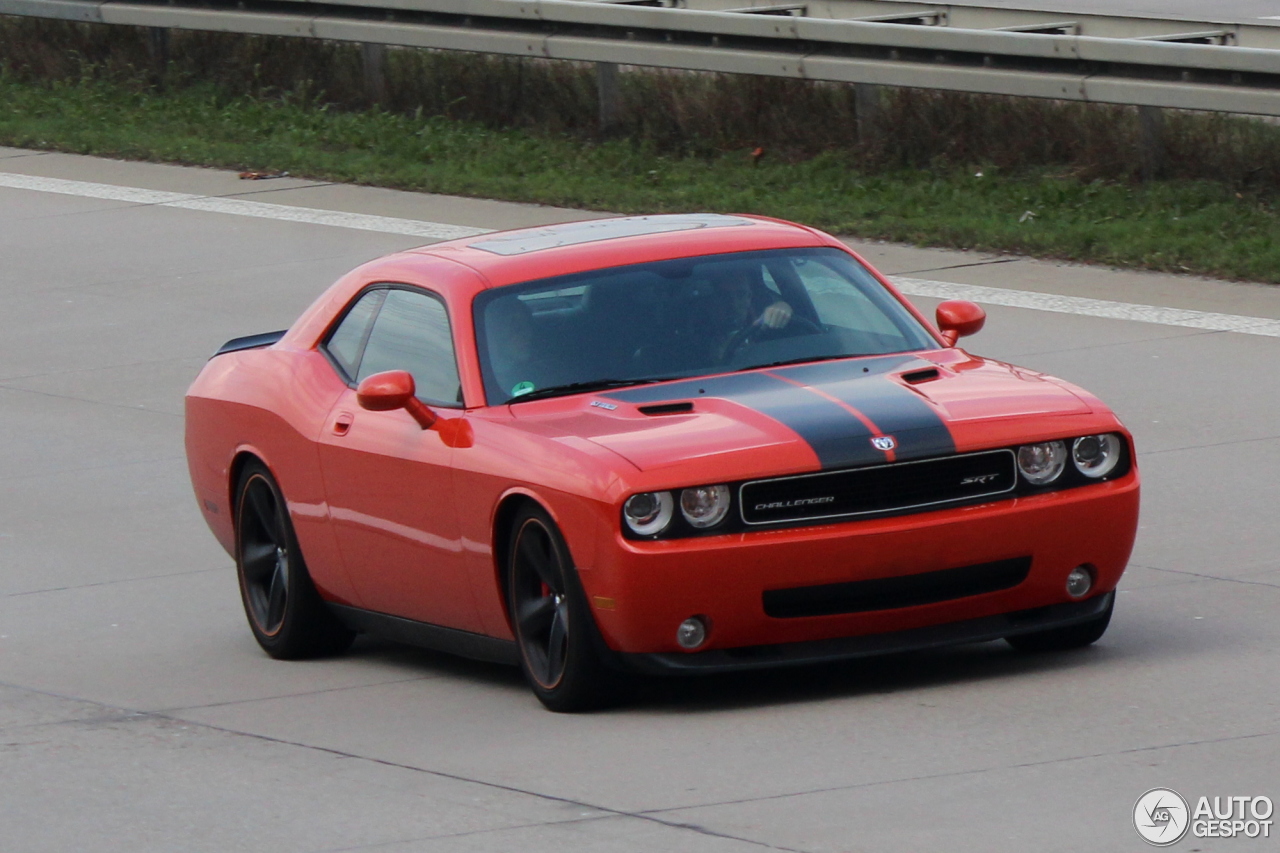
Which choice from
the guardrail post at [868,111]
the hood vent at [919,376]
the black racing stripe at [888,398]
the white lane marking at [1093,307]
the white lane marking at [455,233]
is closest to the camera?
the black racing stripe at [888,398]

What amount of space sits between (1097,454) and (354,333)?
265cm

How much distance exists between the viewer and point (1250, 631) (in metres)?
7.82

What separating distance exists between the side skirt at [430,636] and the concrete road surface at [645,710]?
0.13 metres

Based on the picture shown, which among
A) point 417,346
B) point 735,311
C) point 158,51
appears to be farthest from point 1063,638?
point 158,51

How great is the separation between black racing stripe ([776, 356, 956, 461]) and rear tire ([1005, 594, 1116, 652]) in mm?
790

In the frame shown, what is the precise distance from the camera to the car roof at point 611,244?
819cm

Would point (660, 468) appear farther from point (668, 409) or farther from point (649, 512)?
point (668, 409)

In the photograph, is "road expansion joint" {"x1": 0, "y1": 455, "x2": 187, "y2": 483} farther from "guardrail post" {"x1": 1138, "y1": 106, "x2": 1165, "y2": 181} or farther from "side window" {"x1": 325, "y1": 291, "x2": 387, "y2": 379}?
"guardrail post" {"x1": 1138, "y1": 106, "x2": 1165, "y2": 181}

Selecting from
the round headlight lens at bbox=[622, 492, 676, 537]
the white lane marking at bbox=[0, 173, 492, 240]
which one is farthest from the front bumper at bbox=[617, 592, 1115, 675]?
the white lane marking at bbox=[0, 173, 492, 240]

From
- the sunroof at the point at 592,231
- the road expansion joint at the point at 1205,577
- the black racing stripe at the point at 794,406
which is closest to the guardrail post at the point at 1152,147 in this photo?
the road expansion joint at the point at 1205,577

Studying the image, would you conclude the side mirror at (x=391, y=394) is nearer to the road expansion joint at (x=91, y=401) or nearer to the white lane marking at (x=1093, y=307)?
the road expansion joint at (x=91, y=401)

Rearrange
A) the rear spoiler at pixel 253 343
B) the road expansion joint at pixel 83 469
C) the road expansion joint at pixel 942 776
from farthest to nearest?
the road expansion joint at pixel 83 469 → the rear spoiler at pixel 253 343 → the road expansion joint at pixel 942 776

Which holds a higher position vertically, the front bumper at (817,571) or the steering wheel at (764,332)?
the steering wheel at (764,332)

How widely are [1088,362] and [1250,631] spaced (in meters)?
4.95
